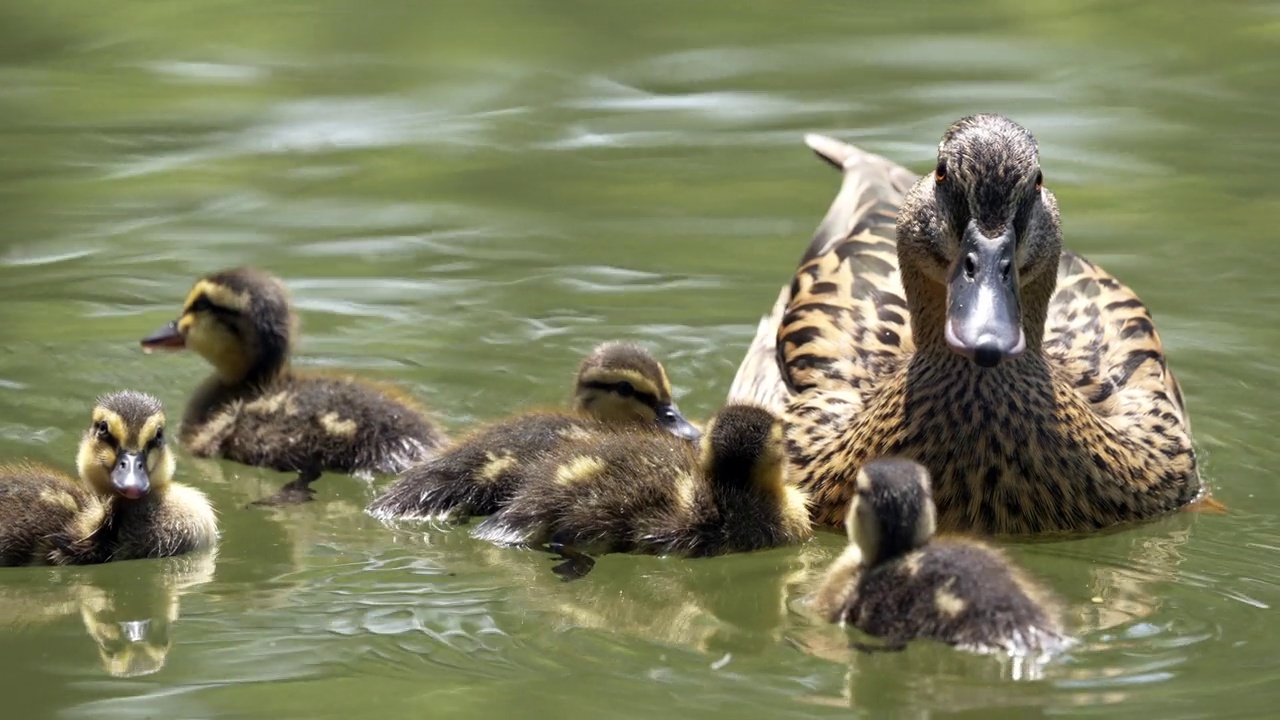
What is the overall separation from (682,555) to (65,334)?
3.20m

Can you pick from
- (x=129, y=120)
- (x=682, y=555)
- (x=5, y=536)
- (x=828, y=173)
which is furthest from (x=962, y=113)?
(x=5, y=536)

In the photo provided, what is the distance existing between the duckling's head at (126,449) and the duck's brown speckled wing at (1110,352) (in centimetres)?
276

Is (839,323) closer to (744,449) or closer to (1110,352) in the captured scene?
(1110,352)

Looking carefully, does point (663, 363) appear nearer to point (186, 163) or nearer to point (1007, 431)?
point (1007, 431)

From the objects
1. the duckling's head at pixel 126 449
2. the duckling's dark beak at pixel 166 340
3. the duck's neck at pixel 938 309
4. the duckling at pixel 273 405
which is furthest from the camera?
the duckling's dark beak at pixel 166 340

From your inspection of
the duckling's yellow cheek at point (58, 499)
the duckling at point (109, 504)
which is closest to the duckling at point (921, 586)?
the duckling at point (109, 504)

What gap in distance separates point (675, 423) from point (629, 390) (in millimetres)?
189

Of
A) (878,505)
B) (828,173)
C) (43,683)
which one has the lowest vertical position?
(43,683)

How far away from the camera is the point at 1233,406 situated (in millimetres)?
7680

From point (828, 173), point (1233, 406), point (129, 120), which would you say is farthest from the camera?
point (129, 120)

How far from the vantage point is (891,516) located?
5.62m

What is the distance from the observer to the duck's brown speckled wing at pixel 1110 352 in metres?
7.09

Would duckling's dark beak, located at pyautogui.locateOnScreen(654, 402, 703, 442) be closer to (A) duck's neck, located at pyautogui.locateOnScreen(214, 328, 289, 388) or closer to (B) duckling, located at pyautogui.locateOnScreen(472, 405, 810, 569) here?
(B) duckling, located at pyautogui.locateOnScreen(472, 405, 810, 569)

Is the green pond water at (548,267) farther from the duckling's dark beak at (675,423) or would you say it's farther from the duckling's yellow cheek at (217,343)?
the duckling's dark beak at (675,423)
